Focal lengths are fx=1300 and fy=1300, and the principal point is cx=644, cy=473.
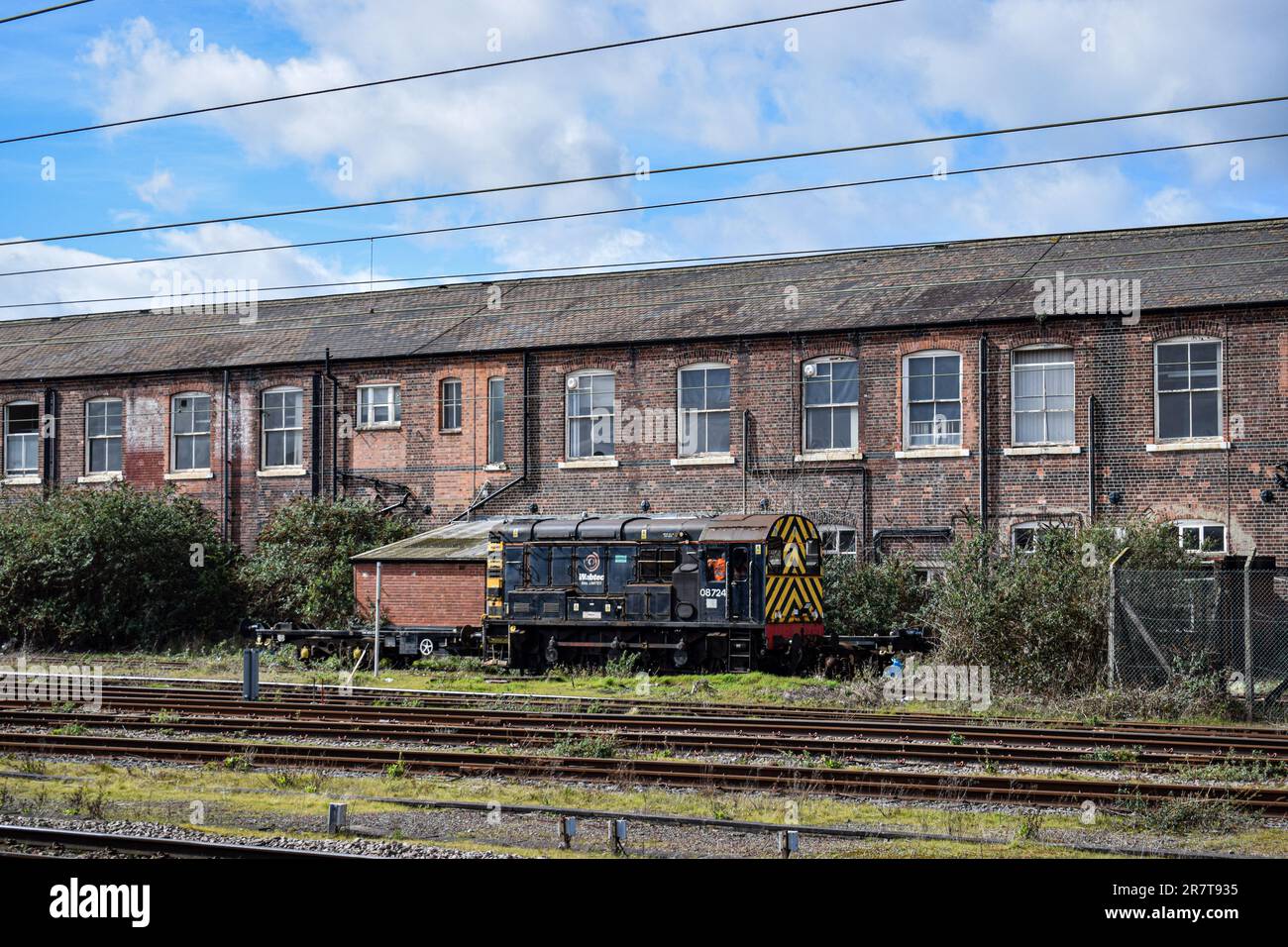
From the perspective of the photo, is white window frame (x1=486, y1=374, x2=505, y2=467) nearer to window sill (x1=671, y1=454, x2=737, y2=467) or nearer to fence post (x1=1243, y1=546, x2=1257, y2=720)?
window sill (x1=671, y1=454, x2=737, y2=467)

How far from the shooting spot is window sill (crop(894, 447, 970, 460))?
26.6 metres

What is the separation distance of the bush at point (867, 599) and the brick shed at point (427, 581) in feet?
22.0

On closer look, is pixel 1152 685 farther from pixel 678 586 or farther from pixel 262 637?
pixel 262 637

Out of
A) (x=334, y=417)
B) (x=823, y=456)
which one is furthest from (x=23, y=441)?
(x=823, y=456)

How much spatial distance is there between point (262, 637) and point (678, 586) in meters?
9.54

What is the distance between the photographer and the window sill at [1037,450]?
2580 cm

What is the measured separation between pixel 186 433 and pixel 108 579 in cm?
553

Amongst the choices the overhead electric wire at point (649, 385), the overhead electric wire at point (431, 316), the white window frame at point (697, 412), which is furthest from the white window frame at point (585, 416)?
the overhead electric wire at point (431, 316)

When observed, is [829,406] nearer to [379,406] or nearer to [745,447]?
[745,447]

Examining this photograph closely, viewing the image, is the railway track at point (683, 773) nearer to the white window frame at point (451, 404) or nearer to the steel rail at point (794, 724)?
the steel rail at point (794, 724)

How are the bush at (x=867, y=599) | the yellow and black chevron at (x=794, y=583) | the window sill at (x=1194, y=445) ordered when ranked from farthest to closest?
the bush at (x=867, y=599), the window sill at (x=1194, y=445), the yellow and black chevron at (x=794, y=583)

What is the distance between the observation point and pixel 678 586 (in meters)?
22.2

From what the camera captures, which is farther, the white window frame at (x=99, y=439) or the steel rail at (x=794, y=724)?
the white window frame at (x=99, y=439)
